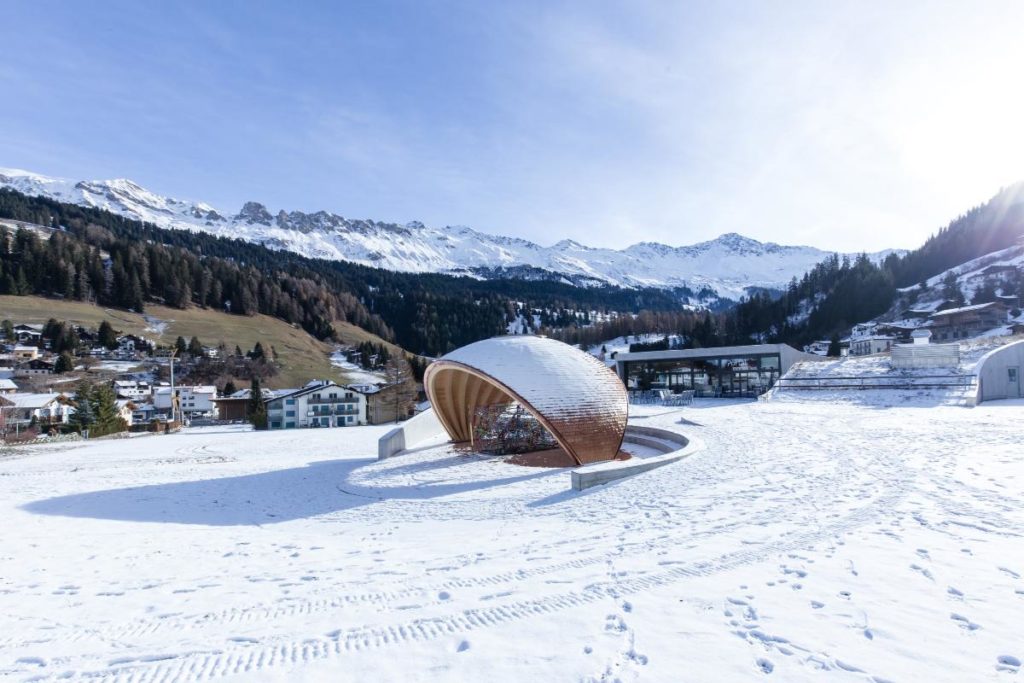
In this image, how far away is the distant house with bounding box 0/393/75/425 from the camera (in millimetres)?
41875

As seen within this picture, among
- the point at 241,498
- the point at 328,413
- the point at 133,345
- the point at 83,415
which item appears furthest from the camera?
the point at 133,345

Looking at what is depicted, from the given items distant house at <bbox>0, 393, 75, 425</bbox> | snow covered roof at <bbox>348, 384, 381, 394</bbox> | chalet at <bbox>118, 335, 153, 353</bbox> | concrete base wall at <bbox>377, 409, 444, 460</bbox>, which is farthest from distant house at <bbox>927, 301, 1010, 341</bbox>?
chalet at <bbox>118, 335, 153, 353</bbox>

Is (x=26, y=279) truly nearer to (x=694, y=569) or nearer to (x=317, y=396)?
(x=317, y=396)

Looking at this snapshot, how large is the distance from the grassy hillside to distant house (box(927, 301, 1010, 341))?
74116 millimetres

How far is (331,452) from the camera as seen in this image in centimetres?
1692

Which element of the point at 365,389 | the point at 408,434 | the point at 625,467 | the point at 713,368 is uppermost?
the point at 713,368

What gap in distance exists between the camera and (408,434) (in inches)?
635

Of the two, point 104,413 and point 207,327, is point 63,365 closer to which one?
point 207,327

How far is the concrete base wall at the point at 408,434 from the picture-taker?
14.6 meters

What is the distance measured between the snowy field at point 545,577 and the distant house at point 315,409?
33.5 meters

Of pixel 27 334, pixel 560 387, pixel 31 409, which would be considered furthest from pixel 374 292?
pixel 560 387

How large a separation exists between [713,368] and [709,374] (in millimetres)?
515

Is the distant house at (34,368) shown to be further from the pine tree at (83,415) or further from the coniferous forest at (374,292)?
the pine tree at (83,415)

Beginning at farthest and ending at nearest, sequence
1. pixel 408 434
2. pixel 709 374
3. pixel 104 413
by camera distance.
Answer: pixel 709 374, pixel 104 413, pixel 408 434
